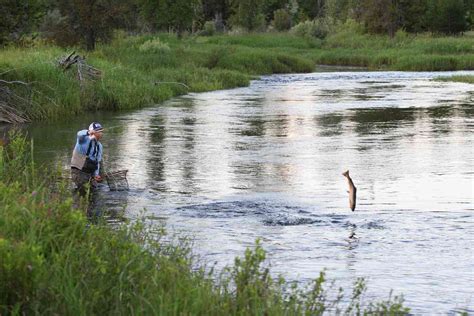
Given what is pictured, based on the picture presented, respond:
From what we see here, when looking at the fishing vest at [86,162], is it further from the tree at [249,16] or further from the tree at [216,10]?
the tree at [216,10]

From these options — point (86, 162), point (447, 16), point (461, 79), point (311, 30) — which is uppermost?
point (447, 16)

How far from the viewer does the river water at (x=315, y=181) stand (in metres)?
13.0

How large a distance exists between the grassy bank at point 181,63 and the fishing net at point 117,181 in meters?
12.2

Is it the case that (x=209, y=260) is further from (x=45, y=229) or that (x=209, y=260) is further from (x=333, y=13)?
(x=333, y=13)

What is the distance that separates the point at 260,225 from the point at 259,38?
59.1m

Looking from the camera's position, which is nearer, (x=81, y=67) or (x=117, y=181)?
(x=117, y=181)

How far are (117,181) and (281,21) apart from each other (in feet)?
235

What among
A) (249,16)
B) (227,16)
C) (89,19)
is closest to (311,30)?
(249,16)

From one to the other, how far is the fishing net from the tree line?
70.8ft


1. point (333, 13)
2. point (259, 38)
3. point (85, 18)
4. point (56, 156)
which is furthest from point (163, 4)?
point (56, 156)

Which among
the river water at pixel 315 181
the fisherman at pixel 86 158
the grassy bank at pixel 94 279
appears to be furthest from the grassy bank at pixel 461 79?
the grassy bank at pixel 94 279

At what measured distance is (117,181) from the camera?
60.8 feet

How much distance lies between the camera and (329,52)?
2766 inches

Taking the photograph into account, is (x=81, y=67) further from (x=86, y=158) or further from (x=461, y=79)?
(x=461, y=79)
